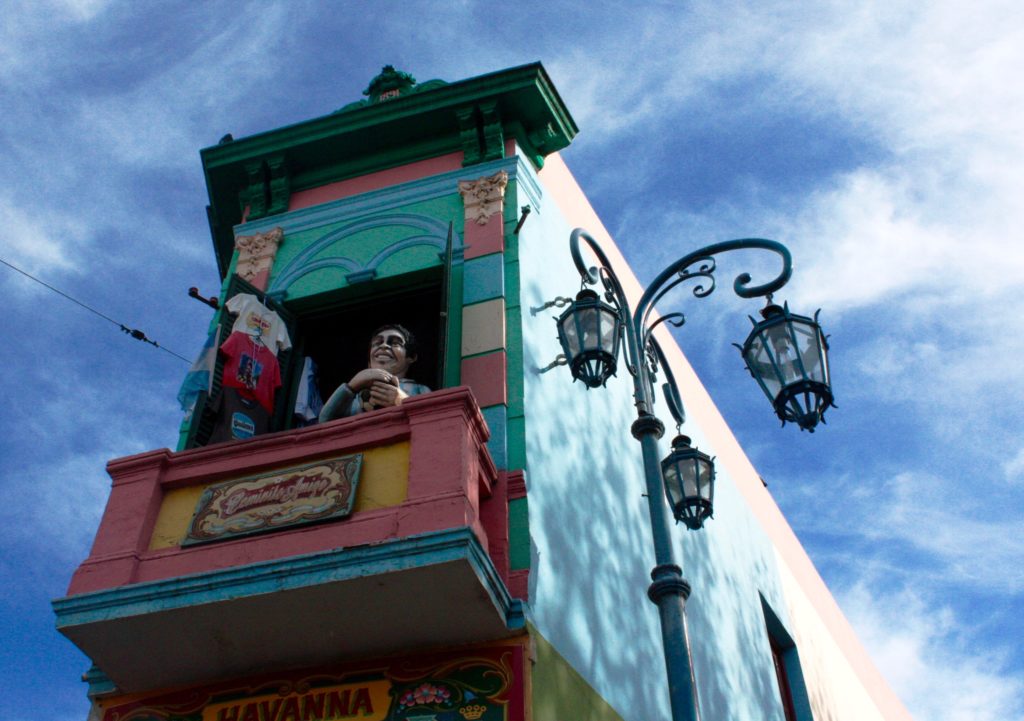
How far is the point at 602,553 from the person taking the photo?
843 centimetres

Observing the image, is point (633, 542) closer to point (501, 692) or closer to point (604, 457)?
point (604, 457)

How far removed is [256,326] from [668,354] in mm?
6566

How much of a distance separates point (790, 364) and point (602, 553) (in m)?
2.72

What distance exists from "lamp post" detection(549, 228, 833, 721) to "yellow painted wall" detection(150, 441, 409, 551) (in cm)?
130

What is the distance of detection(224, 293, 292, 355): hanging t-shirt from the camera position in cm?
877

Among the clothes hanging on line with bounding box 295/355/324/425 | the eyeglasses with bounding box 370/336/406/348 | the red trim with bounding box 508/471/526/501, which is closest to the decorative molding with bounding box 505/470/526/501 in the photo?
the red trim with bounding box 508/471/526/501

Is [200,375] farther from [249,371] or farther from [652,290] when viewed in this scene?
[652,290]

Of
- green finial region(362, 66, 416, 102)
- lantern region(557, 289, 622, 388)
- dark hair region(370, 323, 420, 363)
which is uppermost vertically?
green finial region(362, 66, 416, 102)

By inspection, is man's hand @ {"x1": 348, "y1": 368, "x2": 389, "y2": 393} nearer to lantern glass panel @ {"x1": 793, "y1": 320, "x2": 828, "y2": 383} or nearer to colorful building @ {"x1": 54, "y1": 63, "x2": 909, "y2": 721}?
colorful building @ {"x1": 54, "y1": 63, "x2": 909, "y2": 721}

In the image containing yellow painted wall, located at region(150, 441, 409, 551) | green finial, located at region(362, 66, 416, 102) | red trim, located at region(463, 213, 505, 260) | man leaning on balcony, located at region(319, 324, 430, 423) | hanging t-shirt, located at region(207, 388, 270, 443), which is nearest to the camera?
yellow painted wall, located at region(150, 441, 409, 551)

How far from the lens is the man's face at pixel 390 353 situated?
8.62 meters

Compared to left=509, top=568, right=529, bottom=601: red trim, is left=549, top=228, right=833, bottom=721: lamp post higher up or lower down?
higher up

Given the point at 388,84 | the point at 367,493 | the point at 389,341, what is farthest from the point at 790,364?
the point at 388,84

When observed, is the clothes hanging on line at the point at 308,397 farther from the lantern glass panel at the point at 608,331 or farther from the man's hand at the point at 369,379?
the lantern glass panel at the point at 608,331
